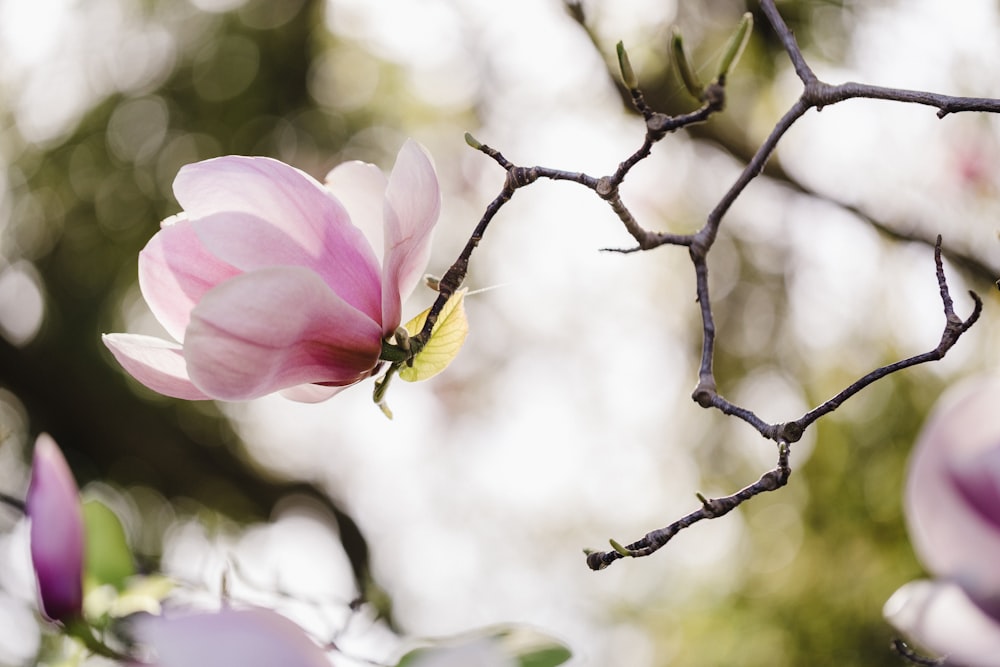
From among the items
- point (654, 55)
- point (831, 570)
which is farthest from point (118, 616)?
point (831, 570)

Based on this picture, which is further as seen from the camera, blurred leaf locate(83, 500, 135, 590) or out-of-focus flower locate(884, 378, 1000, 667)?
blurred leaf locate(83, 500, 135, 590)

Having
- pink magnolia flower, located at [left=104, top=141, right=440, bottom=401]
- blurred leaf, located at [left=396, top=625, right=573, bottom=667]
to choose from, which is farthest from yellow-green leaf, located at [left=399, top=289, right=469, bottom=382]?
blurred leaf, located at [left=396, top=625, right=573, bottom=667]

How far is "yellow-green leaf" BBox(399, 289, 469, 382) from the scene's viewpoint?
41 cm

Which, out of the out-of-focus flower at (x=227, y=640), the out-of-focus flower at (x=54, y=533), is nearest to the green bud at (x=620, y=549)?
the out-of-focus flower at (x=227, y=640)

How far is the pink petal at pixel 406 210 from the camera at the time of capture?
379 mm

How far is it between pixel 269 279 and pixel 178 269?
6 centimetres

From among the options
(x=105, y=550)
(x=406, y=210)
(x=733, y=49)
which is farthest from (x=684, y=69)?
(x=105, y=550)

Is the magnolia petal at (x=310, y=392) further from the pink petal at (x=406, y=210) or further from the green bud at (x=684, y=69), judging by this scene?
the green bud at (x=684, y=69)

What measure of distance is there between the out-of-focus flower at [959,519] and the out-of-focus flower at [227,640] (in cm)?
19

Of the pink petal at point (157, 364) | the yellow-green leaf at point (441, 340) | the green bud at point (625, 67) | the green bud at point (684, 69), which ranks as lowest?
the pink petal at point (157, 364)

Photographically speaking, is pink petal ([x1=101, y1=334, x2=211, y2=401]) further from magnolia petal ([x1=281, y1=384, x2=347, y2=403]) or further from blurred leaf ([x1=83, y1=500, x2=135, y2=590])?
blurred leaf ([x1=83, y1=500, x2=135, y2=590])

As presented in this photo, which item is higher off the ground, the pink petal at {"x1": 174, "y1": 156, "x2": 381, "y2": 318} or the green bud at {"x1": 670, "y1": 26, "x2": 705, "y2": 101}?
the green bud at {"x1": 670, "y1": 26, "x2": 705, "y2": 101}

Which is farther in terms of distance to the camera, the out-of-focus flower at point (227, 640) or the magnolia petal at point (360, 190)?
the magnolia petal at point (360, 190)

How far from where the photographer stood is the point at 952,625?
0.27 m
